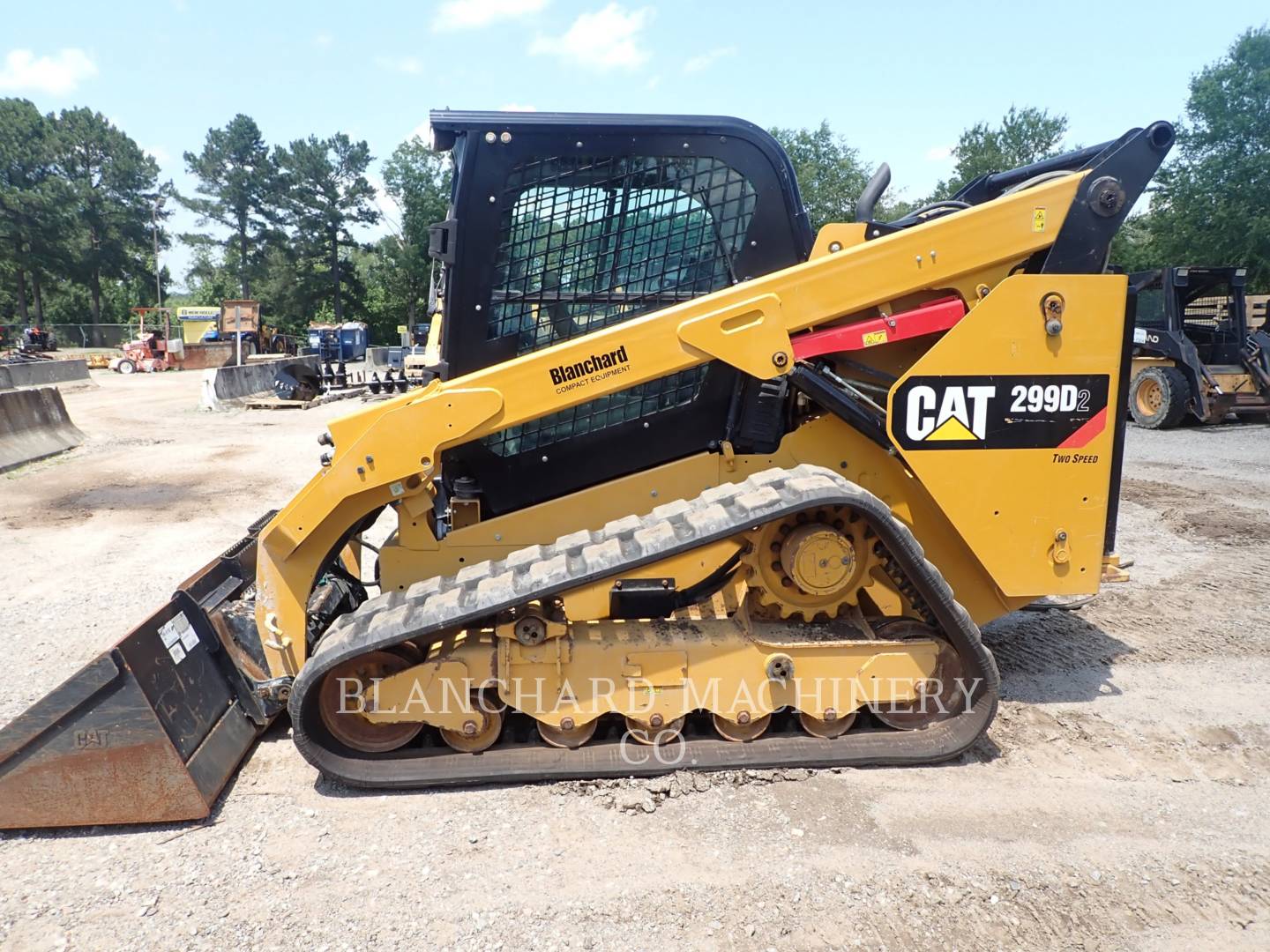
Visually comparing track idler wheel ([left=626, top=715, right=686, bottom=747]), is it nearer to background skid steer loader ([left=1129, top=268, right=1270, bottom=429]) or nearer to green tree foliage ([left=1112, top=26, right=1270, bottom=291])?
background skid steer loader ([left=1129, top=268, right=1270, bottom=429])

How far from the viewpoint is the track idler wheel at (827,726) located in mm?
3429

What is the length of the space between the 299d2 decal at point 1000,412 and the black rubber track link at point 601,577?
429 mm

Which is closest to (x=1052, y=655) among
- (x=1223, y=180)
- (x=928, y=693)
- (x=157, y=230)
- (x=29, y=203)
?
(x=928, y=693)

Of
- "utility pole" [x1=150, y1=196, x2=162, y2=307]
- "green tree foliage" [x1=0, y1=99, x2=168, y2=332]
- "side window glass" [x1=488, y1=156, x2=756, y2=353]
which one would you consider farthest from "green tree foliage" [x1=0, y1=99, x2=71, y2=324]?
"side window glass" [x1=488, y1=156, x2=756, y2=353]

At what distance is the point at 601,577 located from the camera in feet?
10.3

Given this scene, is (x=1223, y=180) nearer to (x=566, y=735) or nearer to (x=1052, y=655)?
(x=1052, y=655)

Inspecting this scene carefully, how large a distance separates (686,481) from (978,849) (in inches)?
73.2

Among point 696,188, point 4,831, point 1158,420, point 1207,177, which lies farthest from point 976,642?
point 1207,177

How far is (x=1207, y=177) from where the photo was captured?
1230 inches

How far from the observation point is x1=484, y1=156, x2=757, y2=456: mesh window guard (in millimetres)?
3549

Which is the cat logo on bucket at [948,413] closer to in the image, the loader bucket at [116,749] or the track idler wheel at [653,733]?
the track idler wheel at [653,733]

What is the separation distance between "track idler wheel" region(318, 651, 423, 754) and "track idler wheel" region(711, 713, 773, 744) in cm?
127

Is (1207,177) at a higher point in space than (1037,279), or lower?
higher

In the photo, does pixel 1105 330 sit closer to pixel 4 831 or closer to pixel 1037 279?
pixel 1037 279
